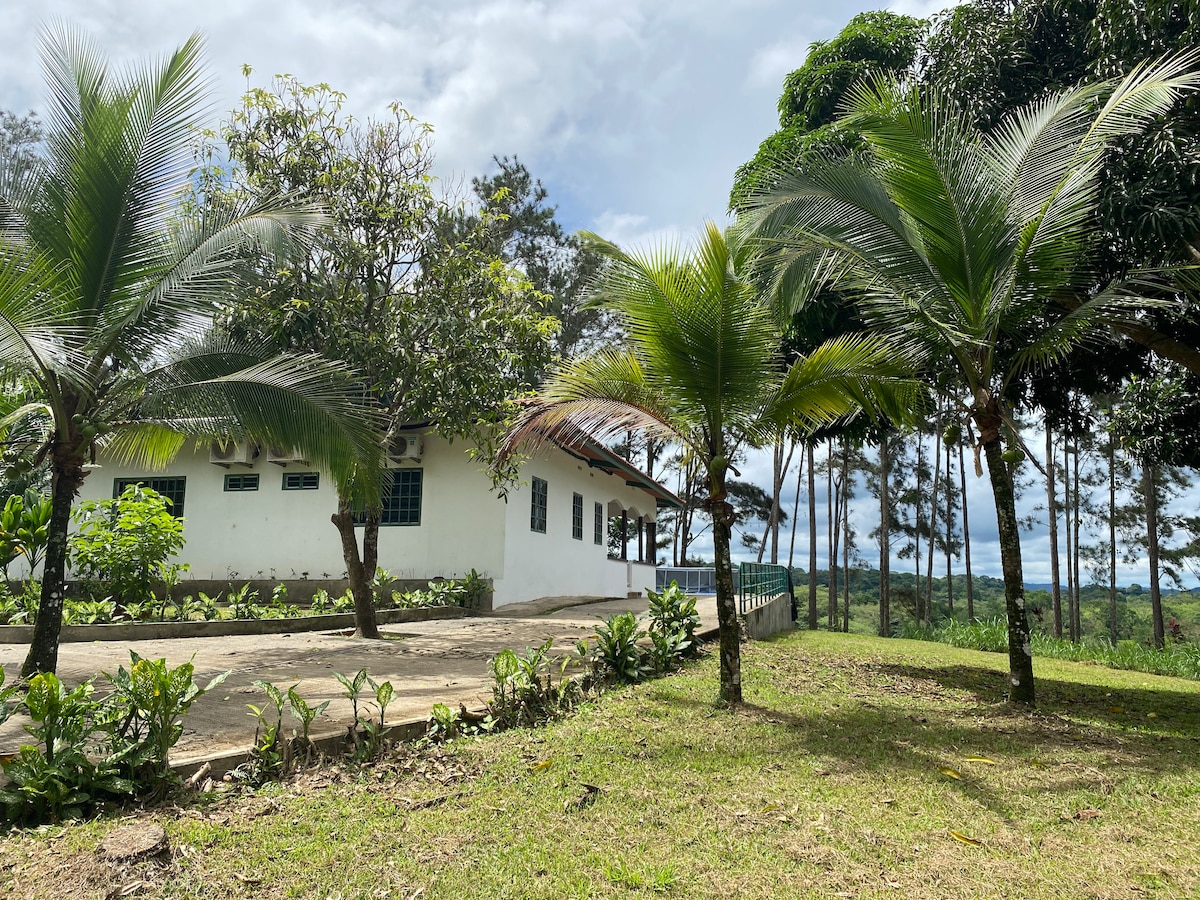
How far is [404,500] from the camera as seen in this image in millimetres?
16328

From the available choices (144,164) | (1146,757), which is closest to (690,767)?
(1146,757)

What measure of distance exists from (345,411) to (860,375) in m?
4.49

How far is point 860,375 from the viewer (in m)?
7.06

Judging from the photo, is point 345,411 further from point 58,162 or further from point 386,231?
point 386,231

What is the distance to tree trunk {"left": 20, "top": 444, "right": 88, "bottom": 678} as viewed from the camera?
607 cm

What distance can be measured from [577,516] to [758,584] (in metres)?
6.29

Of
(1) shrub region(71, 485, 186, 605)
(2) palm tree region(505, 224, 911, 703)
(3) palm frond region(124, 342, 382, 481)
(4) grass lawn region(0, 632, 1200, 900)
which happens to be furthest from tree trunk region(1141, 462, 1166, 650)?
(1) shrub region(71, 485, 186, 605)

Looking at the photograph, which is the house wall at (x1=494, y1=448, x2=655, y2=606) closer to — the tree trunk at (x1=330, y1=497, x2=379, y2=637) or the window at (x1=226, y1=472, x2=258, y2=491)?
the tree trunk at (x1=330, y1=497, x2=379, y2=637)

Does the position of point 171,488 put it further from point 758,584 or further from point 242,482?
point 758,584

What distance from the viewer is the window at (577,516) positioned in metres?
19.3

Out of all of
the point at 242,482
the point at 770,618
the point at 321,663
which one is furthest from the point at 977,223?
the point at 242,482

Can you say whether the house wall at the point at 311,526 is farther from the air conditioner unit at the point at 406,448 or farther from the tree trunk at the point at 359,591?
the tree trunk at the point at 359,591

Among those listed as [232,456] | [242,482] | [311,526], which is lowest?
[311,526]

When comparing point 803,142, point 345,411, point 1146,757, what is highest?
point 803,142
